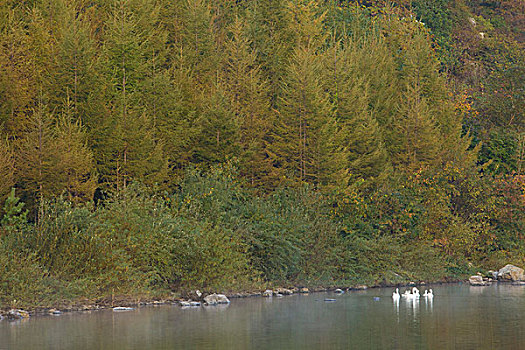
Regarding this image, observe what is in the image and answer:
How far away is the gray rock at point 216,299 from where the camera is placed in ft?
84.7

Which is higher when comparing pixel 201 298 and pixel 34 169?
pixel 34 169

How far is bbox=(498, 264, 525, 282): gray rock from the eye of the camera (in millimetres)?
34875

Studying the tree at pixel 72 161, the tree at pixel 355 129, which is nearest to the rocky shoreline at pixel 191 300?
the tree at pixel 72 161

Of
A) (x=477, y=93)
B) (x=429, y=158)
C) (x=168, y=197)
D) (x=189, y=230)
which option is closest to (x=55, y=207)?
(x=189, y=230)

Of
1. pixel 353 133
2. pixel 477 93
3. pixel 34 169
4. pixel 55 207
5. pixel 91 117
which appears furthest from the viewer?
pixel 477 93

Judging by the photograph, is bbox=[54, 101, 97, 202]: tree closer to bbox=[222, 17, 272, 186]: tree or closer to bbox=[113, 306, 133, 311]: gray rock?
bbox=[113, 306, 133, 311]: gray rock

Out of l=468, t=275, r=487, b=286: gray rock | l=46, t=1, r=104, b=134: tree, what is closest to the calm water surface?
l=468, t=275, r=487, b=286: gray rock

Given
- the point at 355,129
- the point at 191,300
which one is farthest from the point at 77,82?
the point at 355,129

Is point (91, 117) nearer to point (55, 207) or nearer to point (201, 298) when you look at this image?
point (55, 207)

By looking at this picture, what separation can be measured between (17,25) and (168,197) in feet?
27.7

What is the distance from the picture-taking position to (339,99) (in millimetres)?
39281

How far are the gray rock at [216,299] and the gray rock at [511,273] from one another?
47.4 feet

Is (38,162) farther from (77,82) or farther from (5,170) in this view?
(77,82)

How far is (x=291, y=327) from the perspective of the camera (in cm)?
2016
